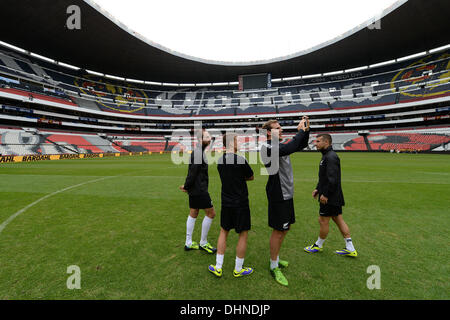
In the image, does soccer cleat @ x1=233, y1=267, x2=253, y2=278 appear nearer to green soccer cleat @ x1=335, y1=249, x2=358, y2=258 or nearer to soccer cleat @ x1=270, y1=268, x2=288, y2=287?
soccer cleat @ x1=270, y1=268, x2=288, y2=287

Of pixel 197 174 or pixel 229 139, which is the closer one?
pixel 229 139

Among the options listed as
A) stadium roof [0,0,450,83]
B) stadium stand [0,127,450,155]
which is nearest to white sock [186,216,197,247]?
stadium stand [0,127,450,155]

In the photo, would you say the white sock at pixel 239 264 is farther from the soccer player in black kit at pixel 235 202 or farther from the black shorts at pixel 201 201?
the black shorts at pixel 201 201

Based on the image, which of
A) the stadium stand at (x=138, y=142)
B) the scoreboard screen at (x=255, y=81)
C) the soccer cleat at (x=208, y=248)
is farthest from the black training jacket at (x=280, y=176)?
the scoreboard screen at (x=255, y=81)

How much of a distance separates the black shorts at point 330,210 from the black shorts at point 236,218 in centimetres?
148

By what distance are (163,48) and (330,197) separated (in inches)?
1812

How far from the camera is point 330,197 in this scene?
311 centimetres

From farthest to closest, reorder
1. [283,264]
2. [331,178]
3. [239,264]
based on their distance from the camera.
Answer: [331,178]
[283,264]
[239,264]

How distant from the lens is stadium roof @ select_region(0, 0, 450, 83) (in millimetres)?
27312

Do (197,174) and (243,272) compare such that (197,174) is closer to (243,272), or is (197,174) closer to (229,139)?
(229,139)

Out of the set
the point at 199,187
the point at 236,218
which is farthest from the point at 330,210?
the point at 199,187

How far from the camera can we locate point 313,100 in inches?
2055

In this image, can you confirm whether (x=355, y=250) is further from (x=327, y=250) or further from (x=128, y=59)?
(x=128, y=59)
